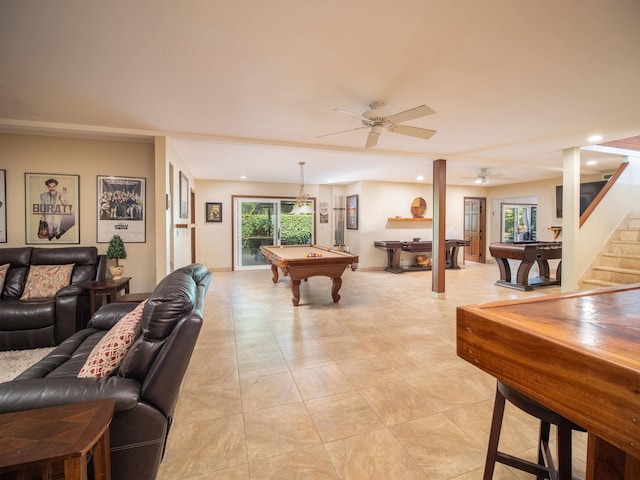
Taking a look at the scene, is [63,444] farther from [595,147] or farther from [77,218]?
[595,147]

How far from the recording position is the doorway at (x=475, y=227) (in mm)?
9133

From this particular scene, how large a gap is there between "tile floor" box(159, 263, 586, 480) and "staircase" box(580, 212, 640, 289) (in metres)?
2.54

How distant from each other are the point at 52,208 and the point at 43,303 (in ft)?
4.68

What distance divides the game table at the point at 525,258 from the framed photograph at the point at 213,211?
6.34 m

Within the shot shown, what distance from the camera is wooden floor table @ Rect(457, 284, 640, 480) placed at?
22.0 inches

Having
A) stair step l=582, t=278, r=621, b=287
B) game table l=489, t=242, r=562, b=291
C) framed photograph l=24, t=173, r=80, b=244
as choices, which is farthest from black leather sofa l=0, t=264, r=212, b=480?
game table l=489, t=242, r=562, b=291

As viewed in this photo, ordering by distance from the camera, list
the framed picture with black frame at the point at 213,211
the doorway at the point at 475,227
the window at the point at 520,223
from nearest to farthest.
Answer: the framed picture with black frame at the point at 213,211
the doorway at the point at 475,227
the window at the point at 520,223

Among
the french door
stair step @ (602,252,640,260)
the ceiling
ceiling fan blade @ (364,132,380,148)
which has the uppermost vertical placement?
the ceiling

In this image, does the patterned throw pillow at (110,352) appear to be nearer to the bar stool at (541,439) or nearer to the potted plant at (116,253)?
the bar stool at (541,439)

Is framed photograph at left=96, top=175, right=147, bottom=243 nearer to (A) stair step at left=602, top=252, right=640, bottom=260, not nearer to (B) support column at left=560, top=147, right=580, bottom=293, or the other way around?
(B) support column at left=560, top=147, right=580, bottom=293

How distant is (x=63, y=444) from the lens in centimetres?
92

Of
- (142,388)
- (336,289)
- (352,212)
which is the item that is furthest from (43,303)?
(352,212)

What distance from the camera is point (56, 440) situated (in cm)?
93

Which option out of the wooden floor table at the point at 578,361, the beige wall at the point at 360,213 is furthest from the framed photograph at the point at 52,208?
the wooden floor table at the point at 578,361
